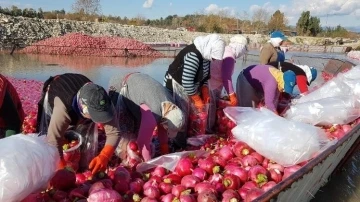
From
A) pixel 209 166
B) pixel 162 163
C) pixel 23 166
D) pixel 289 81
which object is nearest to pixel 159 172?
pixel 162 163

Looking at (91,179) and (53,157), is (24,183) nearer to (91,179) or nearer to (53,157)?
(53,157)

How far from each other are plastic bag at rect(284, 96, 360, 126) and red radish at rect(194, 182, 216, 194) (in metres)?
1.84

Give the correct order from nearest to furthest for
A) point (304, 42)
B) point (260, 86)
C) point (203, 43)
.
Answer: point (203, 43) → point (260, 86) → point (304, 42)

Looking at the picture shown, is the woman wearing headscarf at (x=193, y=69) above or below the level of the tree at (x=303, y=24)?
below

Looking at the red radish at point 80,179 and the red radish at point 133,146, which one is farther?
the red radish at point 133,146

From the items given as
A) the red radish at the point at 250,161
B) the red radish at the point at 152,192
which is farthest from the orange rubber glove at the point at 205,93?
the red radish at the point at 152,192

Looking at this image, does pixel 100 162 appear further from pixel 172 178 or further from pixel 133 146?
pixel 133 146

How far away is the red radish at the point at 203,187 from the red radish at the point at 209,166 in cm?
31

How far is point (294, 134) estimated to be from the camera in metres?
3.08

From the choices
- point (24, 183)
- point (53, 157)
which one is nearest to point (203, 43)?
point (53, 157)

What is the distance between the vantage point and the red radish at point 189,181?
8.85ft

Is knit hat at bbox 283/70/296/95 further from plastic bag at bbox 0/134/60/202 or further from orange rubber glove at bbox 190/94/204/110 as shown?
plastic bag at bbox 0/134/60/202

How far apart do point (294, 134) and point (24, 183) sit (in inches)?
86.2

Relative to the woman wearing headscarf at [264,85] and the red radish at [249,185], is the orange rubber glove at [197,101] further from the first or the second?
the red radish at [249,185]
